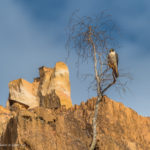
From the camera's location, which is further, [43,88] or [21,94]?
[43,88]

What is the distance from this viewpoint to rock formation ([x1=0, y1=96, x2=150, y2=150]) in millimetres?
17953

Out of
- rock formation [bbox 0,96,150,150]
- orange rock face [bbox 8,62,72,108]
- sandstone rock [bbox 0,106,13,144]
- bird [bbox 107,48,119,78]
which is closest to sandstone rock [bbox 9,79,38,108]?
orange rock face [bbox 8,62,72,108]

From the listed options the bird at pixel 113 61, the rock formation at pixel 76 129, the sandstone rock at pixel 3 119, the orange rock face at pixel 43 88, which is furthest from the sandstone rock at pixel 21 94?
the bird at pixel 113 61

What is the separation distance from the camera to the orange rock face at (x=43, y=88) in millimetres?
31984

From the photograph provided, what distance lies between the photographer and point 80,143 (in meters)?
20.1

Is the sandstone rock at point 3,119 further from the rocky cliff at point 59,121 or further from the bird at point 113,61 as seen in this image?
the bird at point 113,61

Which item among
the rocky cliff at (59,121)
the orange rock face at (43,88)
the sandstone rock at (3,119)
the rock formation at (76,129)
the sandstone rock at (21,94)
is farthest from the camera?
the sandstone rock at (21,94)

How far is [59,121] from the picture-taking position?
2048cm

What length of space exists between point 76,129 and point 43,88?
1181 centimetres

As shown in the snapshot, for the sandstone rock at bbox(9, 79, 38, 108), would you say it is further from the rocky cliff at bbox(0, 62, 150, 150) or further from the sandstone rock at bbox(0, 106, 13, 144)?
the sandstone rock at bbox(0, 106, 13, 144)

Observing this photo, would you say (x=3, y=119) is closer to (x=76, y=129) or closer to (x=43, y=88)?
(x=76, y=129)

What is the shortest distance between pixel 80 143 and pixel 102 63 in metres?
13.6

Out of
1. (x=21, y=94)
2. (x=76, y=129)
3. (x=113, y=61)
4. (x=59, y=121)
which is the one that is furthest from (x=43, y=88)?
(x=113, y=61)

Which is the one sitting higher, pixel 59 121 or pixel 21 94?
pixel 21 94
